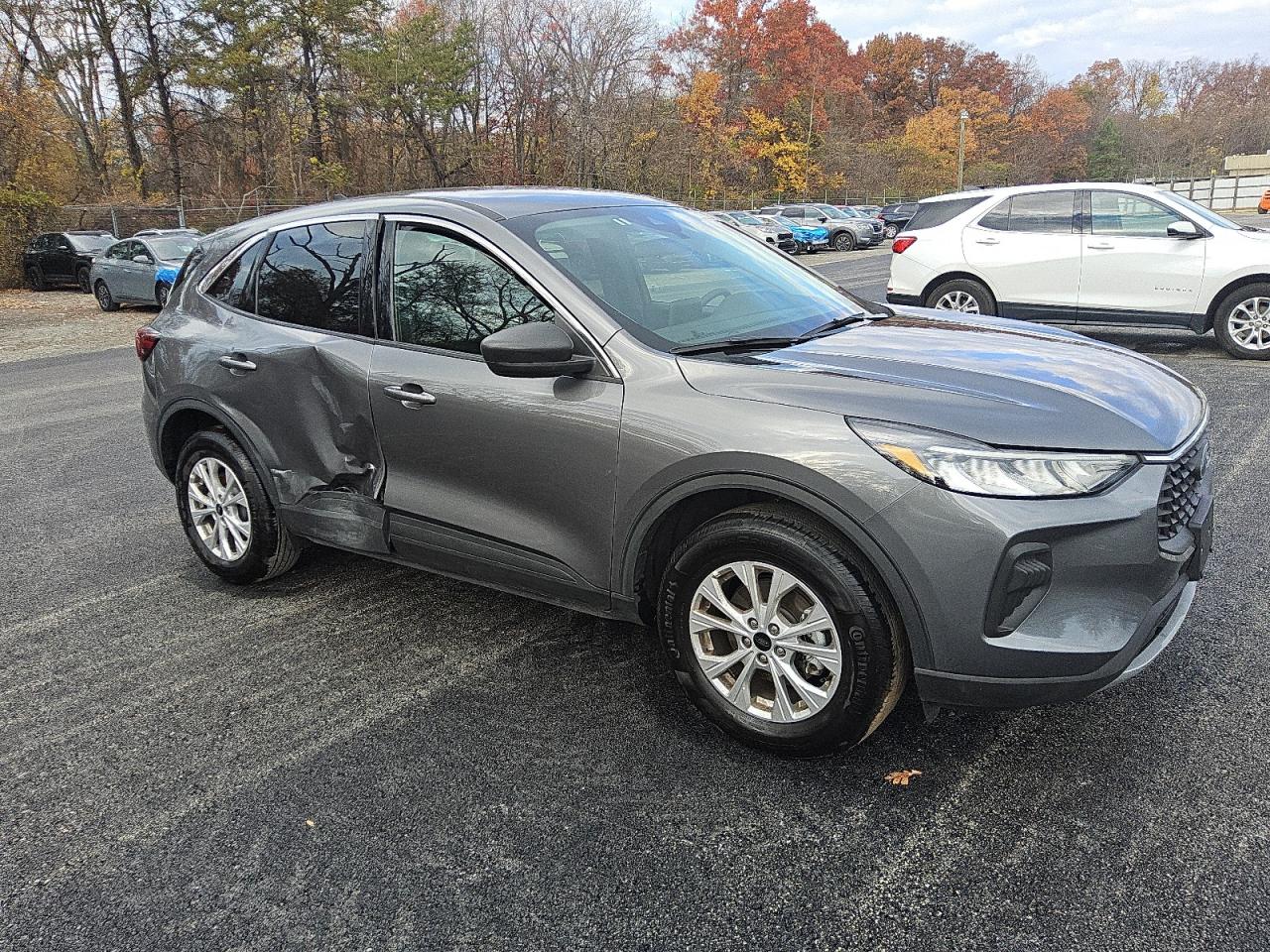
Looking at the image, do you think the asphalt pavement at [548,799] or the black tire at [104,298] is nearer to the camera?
the asphalt pavement at [548,799]

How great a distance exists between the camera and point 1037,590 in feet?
8.21

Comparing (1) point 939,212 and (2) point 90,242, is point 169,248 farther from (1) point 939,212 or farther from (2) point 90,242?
(1) point 939,212

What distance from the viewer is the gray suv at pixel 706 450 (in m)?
2.53

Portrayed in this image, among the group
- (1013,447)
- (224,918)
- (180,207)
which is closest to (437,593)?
(224,918)

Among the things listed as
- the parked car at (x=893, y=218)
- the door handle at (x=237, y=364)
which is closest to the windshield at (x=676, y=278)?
the door handle at (x=237, y=364)

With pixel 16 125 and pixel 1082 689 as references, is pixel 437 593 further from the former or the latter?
pixel 16 125

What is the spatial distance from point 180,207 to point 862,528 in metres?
34.4

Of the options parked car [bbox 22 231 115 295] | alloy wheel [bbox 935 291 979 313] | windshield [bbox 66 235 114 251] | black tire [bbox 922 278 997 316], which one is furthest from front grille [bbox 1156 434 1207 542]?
windshield [bbox 66 235 114 251]

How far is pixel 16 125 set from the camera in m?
23.3

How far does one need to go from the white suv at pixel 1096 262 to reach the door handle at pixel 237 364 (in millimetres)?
7935

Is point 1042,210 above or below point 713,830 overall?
above

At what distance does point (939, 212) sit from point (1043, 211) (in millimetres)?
1129

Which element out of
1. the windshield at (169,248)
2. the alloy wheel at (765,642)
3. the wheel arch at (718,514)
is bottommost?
the alloy wheel at (765,642)

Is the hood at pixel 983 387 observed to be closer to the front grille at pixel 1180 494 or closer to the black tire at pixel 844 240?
the front grille at pixel 1180 494
